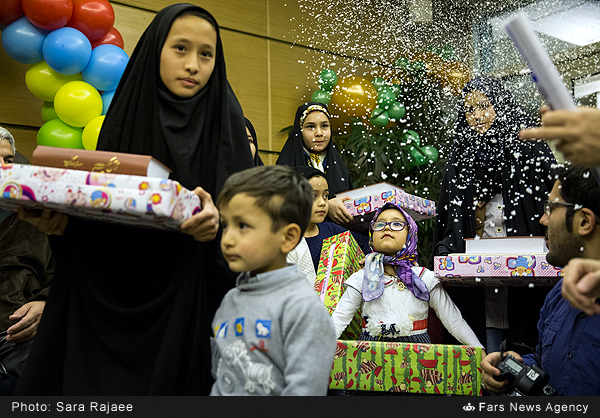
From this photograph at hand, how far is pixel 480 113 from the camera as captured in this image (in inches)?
118

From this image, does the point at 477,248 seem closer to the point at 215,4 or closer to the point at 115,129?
the point at 115,129

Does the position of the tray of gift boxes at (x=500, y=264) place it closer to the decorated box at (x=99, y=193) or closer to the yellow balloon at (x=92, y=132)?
the decorated box at (x=99, y=193)

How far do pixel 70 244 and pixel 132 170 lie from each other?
14.5 inches

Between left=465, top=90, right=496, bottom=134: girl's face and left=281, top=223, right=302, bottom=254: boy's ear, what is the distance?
82.0 inches

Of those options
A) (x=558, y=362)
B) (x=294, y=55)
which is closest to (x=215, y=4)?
(x=294, y=55)

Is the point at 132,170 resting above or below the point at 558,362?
above

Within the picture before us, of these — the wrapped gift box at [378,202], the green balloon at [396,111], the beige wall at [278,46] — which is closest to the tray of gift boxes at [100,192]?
the wrapped gift box at [378,202]

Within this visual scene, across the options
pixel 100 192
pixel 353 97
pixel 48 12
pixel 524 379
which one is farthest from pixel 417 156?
pixel 100 192

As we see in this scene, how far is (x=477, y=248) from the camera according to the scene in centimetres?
222

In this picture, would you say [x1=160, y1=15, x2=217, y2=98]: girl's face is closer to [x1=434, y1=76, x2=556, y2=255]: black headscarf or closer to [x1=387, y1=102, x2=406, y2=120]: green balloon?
[x1=434, y1=76, x2=556, y2=255]: black headscarf

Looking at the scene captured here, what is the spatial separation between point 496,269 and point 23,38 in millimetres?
2669

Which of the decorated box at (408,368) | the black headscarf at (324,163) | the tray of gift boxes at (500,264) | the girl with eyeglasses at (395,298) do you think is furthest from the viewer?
the black headscarf at (324,163)

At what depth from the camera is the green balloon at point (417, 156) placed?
15.6ft

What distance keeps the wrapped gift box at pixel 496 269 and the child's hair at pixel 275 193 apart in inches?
43.3
